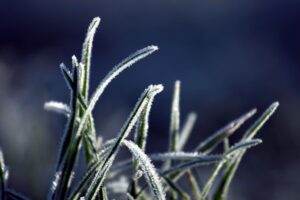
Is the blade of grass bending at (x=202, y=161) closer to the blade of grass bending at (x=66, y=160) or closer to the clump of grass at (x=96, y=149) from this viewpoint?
the clump of grass at (x=96, y=149)

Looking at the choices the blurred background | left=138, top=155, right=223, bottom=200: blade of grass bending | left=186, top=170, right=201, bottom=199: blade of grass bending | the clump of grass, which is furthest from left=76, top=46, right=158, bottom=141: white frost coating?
the blurred background

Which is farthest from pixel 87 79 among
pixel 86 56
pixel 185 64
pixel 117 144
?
pixel 185 64

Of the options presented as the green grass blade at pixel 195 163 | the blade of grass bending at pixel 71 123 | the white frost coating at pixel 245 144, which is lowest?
the white frost coating at pixel 245 144

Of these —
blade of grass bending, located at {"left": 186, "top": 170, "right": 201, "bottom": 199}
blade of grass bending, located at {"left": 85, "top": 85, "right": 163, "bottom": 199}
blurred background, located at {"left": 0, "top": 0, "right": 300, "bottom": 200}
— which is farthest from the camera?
blurred background, located at {"left": 0, "top": 0, "right": 300, "bottom": 200}

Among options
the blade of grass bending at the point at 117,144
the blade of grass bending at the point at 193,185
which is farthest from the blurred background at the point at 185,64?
the blade of grass bending at the point at 117,144

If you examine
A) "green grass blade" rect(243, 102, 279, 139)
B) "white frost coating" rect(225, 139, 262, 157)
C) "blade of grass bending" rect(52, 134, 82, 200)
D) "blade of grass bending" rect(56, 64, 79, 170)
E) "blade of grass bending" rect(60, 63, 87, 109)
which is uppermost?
"blade of grass bending" rect(60, 63, 87, 109)

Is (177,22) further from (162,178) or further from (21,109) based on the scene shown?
(162,178)

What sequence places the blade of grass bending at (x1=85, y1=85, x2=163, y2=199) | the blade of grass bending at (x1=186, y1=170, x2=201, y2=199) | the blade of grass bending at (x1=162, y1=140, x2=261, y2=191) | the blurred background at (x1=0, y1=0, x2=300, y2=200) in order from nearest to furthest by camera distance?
the blade of grass bending at (x1=85, y1=85, x2=163, y2=199) → the blade of grass bending at (x1=162, y1=140, x2=261, y2=191) → the blade of grass bending at (x1=186, y1=170, x2=201, y2=199) → the blurred background at (x1=0, y1=0, x2=300, y2=200)

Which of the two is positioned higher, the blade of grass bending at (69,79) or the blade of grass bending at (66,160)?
the blade of grass bending at (69,79)

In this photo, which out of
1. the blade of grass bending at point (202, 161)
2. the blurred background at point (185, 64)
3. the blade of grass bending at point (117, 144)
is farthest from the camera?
the blurred background at point (185, 64)

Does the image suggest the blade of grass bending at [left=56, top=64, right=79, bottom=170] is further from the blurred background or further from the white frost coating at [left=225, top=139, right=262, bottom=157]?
the blurred background
